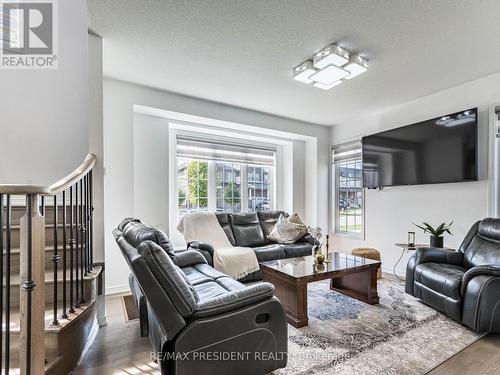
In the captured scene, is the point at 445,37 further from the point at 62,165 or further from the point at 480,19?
the point at 62,165

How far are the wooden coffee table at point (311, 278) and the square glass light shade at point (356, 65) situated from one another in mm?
2091

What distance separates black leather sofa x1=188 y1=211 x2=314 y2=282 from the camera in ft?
12.1

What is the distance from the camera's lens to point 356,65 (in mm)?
2740

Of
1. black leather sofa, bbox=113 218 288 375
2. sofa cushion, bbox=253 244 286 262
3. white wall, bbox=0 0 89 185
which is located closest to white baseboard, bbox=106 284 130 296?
white wall, bbox=0 0 89 185

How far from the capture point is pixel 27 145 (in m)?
2.71

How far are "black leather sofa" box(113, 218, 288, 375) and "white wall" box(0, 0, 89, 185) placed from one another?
1749mm

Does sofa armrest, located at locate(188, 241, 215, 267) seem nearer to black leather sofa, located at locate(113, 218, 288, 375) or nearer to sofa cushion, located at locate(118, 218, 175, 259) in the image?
sofa cushion, located at locate(118, 218, 175, 259)

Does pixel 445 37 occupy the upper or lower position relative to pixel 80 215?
upper

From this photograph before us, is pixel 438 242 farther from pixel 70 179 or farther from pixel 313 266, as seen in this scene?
pixel 70 179

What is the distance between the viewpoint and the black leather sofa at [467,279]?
7.06 feet

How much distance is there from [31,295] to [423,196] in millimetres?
4380

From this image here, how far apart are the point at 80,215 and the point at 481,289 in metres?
3.29

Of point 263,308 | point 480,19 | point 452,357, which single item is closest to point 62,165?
point 263,308

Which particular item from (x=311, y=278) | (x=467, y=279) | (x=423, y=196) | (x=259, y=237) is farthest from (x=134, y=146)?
(x=423, y=196)
